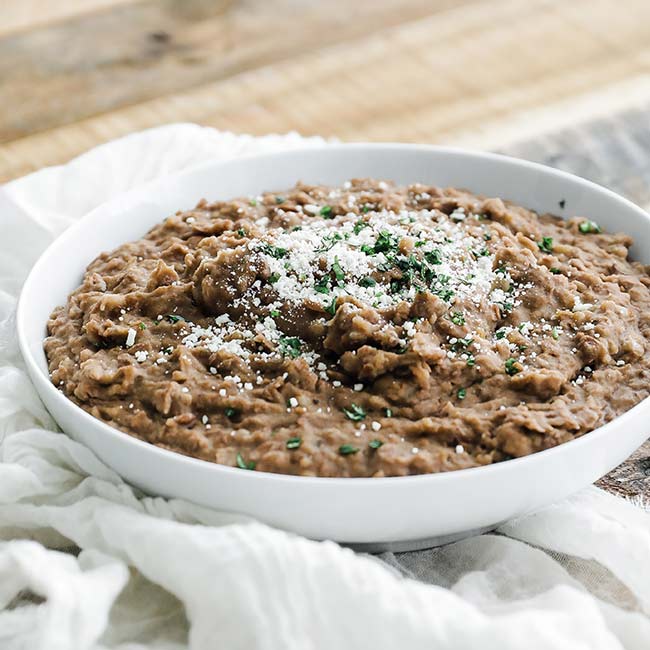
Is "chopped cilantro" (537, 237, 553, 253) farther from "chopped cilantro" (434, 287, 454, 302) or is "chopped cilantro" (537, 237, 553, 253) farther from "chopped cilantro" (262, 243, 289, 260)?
"chopped cilantro" (262, 243, 289, 260)

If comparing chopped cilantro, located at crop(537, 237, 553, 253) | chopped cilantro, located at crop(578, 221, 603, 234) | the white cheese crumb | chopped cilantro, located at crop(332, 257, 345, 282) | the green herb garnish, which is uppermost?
chopped cilantro, located at crop(332, 257, 345, 282)

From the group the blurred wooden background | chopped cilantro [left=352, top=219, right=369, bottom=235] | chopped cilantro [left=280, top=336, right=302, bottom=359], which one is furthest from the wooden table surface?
chopped cilantro [left=280, top=336, right=302, bottom=359]

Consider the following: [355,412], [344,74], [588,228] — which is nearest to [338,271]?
[355,412]

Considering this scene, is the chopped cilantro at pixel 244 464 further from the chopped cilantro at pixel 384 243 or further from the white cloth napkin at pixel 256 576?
the chopped cilantro at pixel 384 243

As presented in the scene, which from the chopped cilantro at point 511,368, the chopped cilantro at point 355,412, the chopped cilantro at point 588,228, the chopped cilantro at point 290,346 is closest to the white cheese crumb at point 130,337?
the chopped cilantro at point 290,346

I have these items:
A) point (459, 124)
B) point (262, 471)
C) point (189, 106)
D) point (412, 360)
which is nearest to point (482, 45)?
point (459, 124)
